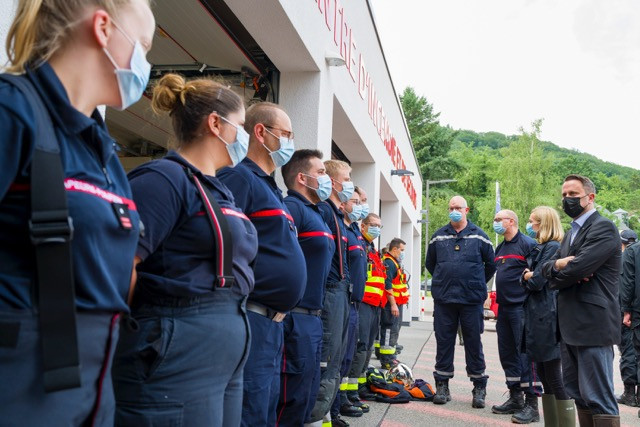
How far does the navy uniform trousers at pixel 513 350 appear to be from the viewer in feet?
21.7

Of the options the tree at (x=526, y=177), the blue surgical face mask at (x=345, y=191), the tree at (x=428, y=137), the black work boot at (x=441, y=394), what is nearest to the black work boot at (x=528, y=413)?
the black work boot at (x=441, y=394)

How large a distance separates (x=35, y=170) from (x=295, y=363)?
2384mm

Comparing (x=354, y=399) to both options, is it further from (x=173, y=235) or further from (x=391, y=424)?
(x=173, y=235)

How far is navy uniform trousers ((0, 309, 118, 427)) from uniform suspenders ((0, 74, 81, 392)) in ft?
0.09

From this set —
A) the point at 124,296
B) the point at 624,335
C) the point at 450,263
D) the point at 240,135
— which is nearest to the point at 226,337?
the point at 124,296

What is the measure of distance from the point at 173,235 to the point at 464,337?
5695 millimetres

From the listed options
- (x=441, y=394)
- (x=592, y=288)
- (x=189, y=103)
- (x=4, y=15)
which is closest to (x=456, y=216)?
(x=441, y=394)

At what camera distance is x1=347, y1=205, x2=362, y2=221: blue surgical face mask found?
640 centimetres

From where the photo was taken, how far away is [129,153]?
12.2 m

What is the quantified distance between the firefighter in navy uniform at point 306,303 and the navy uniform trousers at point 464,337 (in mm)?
3407

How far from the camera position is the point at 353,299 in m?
5.85

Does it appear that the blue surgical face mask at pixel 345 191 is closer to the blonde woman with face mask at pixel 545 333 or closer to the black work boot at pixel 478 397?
the blonde woman with face mask at pixel 545 333

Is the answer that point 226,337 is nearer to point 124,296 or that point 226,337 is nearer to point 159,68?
point 124,296

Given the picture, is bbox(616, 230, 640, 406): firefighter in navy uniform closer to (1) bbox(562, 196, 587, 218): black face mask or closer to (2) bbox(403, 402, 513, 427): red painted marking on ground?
(2) bbox(403, 402, 513, 427): red painted marking on ground
